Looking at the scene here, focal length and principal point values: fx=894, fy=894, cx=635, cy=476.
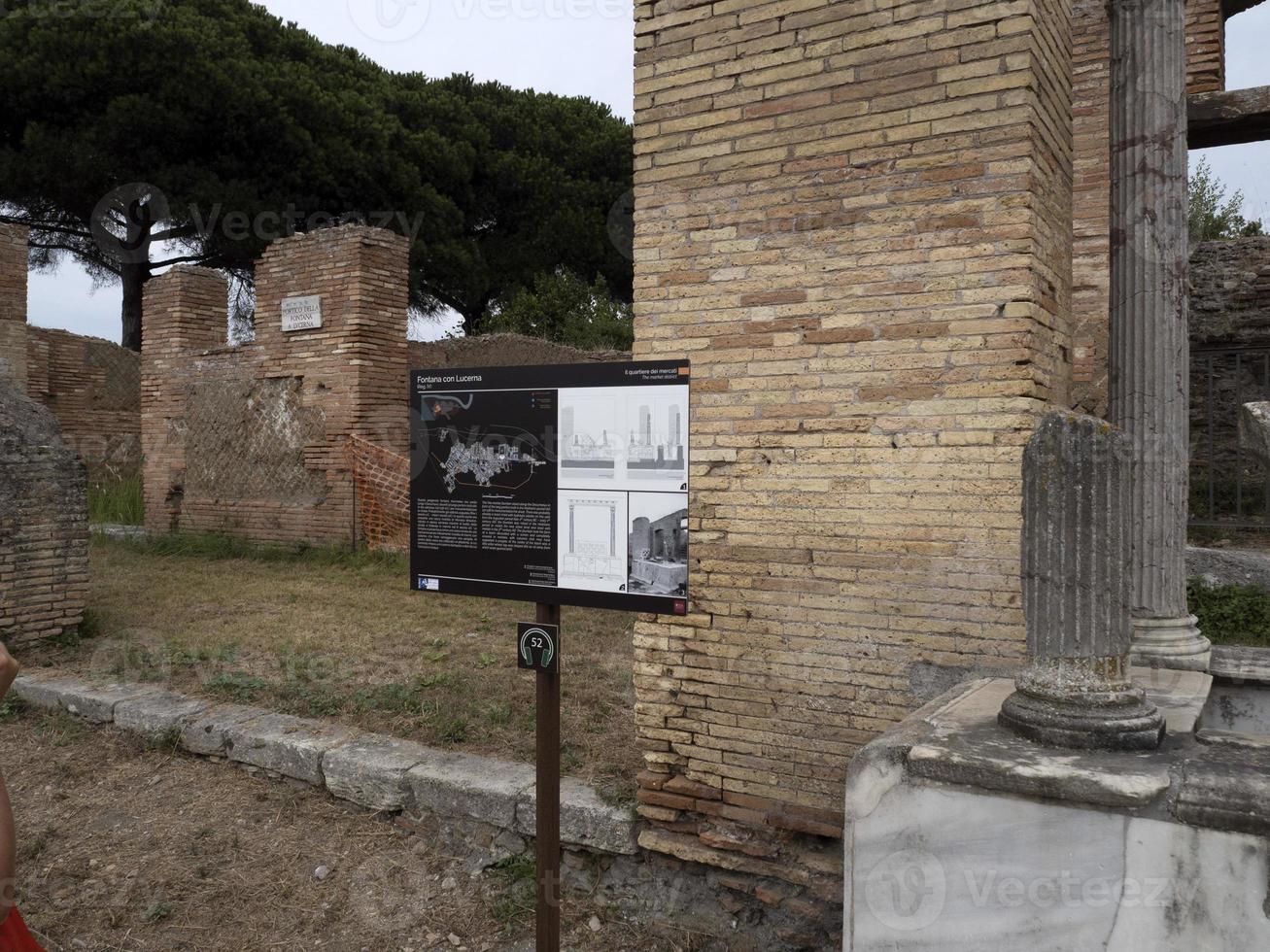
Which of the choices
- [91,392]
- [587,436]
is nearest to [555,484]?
[587,436]

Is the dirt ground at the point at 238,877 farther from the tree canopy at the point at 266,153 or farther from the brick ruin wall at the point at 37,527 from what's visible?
the tree canopy at the point at 266,153

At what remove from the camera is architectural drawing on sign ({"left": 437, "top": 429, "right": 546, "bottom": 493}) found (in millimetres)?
2746

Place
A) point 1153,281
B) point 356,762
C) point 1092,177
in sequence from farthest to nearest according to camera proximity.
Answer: point 1092,177 → point 356,762 → point 1153,281

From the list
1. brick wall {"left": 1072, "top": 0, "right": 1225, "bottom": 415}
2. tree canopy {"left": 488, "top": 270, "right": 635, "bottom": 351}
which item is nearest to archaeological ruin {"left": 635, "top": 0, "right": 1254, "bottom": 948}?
brick wall {"left": 1072, "top": 0, "right": 1225, "bottom": 415}

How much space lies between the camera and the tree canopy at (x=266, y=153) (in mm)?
16656

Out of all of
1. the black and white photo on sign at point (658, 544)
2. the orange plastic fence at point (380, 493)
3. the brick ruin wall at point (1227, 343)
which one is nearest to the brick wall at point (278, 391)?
the orange plastic fence at point (380, 493)

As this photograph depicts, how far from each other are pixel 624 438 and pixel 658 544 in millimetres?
322

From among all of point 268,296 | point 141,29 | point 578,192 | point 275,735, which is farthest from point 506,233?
point 275,735

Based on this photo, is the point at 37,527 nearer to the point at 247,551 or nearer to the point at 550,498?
the point at 247,551

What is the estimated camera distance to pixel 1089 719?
2131 mm

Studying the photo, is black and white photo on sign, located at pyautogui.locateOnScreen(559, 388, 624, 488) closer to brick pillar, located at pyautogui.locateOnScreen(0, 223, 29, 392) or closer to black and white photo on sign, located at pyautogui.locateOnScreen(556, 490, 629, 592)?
black and white photo on sign, located at pyautogui.locateOnScreen(556, 490, 629, 592)

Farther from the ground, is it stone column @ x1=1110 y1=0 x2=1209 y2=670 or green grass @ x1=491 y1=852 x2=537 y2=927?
stone column @ x1=1110 y1=0 x2=1209 y2=670

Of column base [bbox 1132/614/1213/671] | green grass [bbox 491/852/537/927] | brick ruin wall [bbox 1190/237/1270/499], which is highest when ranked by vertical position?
brick ruin wall [bbox 1190/237/1270/499]

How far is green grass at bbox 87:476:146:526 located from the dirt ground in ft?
32.2
